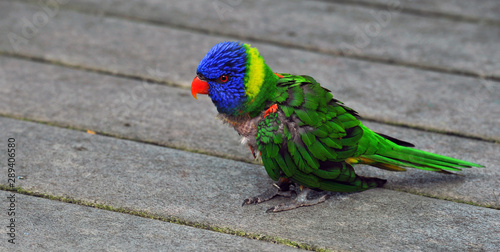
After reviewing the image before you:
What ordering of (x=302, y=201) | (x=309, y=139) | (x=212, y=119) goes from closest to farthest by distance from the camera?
(x=309, y=139), (x=302, y=201), (x=212, y=119)

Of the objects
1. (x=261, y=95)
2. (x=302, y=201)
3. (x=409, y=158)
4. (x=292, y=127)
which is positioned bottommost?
(x=302, y=201)

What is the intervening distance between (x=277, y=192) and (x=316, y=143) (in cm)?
28

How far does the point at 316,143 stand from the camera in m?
2.01

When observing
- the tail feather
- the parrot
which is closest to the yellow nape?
the parrot

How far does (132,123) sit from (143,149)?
244mm

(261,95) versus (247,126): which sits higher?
Result: (261,95)

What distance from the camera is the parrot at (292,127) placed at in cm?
201

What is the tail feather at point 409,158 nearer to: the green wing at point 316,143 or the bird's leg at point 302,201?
the green wing at point 316,143

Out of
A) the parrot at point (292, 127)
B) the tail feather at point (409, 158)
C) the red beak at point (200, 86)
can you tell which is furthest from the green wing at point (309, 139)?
the red beak at point (200, 86)

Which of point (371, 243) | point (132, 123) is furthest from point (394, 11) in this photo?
point (371, 243)

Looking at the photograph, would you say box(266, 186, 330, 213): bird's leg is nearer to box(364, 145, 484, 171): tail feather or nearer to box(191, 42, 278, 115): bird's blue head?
box(364, 145, 484, 171): tail feather

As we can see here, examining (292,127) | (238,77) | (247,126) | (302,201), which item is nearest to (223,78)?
(238,77)

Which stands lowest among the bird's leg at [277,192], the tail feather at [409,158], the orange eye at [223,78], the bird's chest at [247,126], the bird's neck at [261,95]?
the bird's leg at [277,192]

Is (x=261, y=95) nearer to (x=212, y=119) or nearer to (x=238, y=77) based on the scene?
(x=238, y=77)
